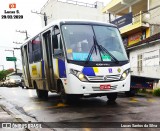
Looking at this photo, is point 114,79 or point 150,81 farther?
point 150,81

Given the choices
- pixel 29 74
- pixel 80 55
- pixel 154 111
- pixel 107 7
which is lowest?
pixel 154 111

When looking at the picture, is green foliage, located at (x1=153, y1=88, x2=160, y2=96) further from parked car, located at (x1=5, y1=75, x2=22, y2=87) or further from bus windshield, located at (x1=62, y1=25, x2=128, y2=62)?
parked car, located at (x1=5, y1=75, x2=22, y2=87)

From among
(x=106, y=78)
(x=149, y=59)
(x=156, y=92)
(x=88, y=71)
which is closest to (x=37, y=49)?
(x=88, y=71)

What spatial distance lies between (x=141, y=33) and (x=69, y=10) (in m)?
23.7

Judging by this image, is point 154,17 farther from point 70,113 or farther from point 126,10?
point 70,113

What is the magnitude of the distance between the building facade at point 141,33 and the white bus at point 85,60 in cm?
798

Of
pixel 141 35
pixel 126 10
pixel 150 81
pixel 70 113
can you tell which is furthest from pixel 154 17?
pixel 70 113

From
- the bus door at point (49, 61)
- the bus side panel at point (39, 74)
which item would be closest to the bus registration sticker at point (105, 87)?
the bus door at point (49, 61)

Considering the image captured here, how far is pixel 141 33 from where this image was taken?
2356 centimetres

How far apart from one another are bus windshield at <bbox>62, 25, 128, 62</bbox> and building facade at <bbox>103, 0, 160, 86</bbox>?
25.7 feet

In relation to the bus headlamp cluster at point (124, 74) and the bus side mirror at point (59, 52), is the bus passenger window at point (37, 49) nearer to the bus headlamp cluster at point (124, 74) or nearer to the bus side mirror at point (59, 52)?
the bus side mirror at point (59, 52)

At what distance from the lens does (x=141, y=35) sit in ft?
77.3

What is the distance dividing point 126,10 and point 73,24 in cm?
2058

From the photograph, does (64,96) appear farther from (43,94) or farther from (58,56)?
(43,94)
